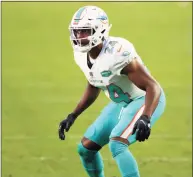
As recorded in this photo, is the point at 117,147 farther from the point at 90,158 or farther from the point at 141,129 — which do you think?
the point at 90,158

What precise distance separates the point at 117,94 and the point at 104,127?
31cm

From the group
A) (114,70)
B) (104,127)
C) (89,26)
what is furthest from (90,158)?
(89,26)

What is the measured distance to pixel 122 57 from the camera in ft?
21.7

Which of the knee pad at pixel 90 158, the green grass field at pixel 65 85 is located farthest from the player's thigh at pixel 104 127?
the green grass field at pixel 65 85

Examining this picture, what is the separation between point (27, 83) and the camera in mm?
15086

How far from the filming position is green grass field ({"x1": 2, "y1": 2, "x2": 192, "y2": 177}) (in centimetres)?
920

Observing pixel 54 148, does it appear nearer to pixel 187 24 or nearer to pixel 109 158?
pixel 109 158

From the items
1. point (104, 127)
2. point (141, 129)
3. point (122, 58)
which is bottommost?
point (104, 127)

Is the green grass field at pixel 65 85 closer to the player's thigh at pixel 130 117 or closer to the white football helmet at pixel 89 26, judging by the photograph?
the player's thigh at pixel 130 117

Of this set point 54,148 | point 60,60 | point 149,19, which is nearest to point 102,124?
point 54,148

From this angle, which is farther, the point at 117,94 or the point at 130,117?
the point at 117,94

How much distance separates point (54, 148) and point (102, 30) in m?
3.33

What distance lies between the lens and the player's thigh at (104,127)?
273 inches

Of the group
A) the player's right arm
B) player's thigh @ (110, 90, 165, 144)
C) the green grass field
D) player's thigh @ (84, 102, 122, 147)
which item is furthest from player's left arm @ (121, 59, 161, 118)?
the green grass field
